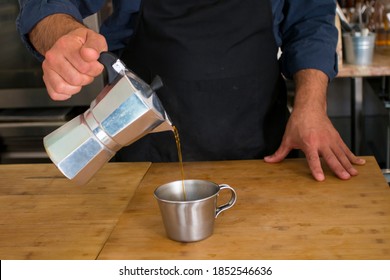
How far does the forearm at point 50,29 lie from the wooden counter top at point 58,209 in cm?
29

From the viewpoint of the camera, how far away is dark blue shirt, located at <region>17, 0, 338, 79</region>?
1.62m

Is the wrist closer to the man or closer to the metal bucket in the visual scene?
the man

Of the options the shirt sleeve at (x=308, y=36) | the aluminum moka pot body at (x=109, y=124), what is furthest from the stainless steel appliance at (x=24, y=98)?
the aluminum moka pot body at (x=109, y=124)

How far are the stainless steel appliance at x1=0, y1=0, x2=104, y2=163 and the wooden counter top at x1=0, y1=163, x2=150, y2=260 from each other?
108 cm

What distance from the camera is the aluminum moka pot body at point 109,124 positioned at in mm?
1010

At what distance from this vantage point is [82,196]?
129 centimetres

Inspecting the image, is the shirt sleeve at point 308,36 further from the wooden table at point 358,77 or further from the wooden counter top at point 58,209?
the wooden table at point 358,77

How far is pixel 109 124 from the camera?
1.05m

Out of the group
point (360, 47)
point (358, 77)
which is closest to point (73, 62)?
point (360, 47)

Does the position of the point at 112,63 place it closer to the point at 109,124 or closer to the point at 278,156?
the point at 109,124

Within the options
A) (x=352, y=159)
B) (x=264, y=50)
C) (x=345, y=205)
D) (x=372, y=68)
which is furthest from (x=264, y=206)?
(x=372, y=68)

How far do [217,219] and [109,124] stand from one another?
261 millimetres

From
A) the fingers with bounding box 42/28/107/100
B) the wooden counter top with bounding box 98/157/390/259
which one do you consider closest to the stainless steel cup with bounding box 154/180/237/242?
the wooden counter top with bounding box 98/157/390/259

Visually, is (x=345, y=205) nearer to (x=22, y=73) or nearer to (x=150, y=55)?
(x=150, y=55)
